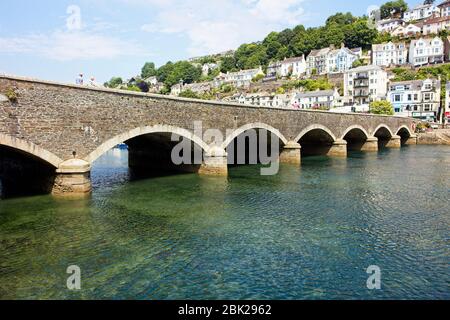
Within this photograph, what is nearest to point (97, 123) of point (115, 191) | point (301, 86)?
point (115, 191)

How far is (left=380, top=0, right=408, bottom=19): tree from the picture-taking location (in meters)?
156

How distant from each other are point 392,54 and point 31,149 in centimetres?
12338

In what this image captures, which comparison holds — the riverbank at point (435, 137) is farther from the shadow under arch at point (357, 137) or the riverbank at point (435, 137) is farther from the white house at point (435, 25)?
the white house at point (435, 25)

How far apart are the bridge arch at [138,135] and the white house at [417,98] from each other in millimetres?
73529

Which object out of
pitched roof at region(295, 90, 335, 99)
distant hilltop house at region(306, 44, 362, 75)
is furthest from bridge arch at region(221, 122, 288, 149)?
distant hilltop house at region(306, 44, 362, 75)

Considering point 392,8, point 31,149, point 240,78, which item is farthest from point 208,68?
point 31,149

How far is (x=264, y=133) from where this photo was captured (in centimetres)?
3638

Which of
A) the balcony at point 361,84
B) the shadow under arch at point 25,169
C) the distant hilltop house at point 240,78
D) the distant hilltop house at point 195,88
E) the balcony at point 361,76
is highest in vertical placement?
the distant hilltop house at point 240,78

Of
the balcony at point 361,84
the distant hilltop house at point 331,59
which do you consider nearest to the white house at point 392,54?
the distant hilltop house at point 331,59

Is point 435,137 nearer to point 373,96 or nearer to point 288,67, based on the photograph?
point 373,96

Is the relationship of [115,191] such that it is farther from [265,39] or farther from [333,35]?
[265,39]

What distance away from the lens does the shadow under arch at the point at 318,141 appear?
42.2m

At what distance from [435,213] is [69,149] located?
1936 cm

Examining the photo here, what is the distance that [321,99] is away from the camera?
312 feet
